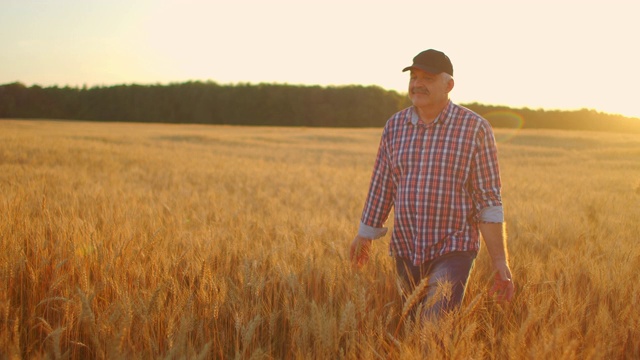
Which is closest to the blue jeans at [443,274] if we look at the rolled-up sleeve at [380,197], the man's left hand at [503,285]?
the man's left hand at [503,285]

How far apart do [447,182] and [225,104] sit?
57.2 m

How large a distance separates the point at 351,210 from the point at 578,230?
2.34 metres

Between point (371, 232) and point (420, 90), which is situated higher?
point (420, 90)

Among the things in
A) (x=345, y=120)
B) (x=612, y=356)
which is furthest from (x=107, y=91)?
(x=612, y=356)

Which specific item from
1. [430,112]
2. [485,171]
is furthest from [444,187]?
[430,112]

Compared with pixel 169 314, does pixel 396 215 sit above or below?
above

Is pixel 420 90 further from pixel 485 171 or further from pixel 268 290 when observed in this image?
pixel 268 290

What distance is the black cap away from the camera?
86.4 inches

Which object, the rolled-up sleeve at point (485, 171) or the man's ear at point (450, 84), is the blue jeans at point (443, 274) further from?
the man's ear at point (450, 84)

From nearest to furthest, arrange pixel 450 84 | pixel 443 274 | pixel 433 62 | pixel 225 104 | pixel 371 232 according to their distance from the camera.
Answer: pixel 443 274 → pixel 433 62 → pixel 450 84 → pixel 371 232 → pixel 225 104

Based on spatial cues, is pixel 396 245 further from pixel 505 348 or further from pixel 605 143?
pixel 605 143

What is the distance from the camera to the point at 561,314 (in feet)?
6.29

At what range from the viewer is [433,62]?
2.20 metres

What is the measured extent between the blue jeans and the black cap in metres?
0.86
